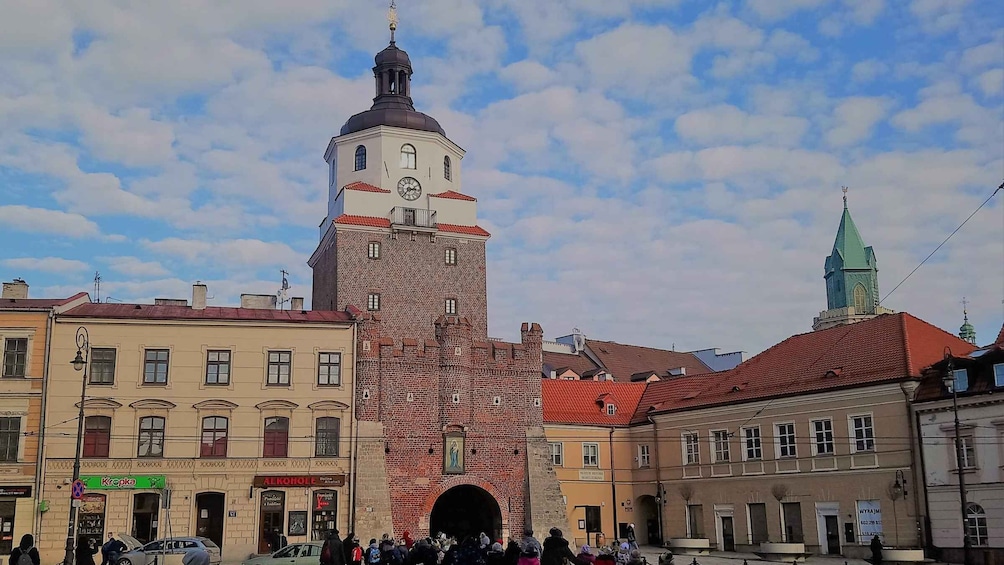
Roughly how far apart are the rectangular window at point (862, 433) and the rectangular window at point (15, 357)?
112 feet

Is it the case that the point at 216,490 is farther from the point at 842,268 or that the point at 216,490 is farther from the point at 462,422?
the point at 842,268

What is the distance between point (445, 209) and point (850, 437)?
24235 millimetres

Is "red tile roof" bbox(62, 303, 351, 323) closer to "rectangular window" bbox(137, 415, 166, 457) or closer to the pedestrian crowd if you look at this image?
"rectangular window" bbox(137, 415, 166, 457)

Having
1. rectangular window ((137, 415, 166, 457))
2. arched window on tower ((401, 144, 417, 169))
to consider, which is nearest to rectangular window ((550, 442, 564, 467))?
arched window on tower ((401, 144, 417, 169))

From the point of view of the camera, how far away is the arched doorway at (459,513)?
163 ft

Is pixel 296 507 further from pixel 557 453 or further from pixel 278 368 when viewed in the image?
pixel 557 453

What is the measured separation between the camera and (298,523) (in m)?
42.3

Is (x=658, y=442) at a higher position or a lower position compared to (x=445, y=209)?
lower

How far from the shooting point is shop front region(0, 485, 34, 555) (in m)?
39.6

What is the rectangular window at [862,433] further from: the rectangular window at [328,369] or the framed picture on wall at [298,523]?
the framed picture on wall at [298,523]

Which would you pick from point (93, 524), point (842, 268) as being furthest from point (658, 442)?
point (842, 268)

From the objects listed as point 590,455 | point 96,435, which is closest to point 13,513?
point 96,435

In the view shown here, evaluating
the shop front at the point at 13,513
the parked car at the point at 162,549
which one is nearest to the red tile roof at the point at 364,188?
the shop front at the point at 13,513

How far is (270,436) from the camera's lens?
42.9 meters
